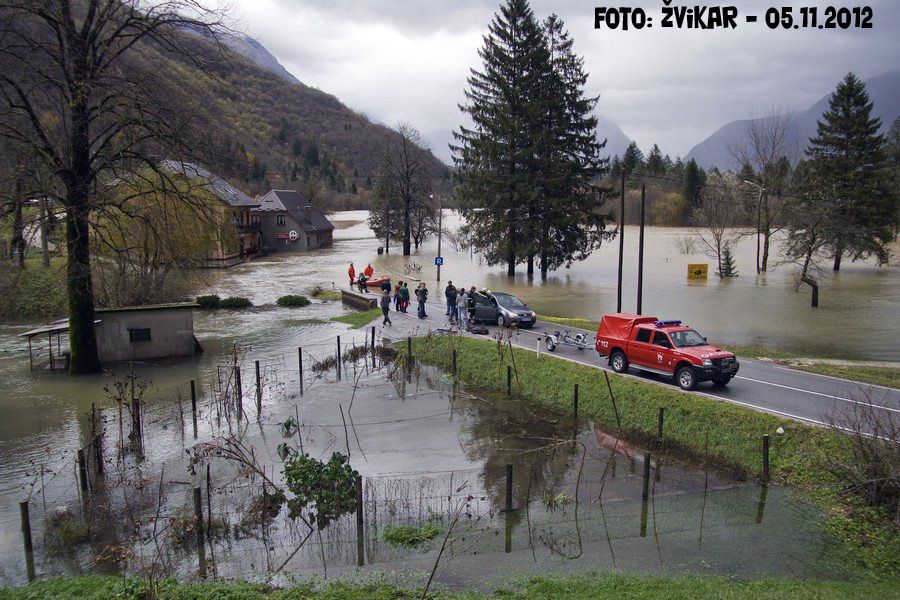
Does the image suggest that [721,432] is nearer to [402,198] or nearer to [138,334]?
[138,334]

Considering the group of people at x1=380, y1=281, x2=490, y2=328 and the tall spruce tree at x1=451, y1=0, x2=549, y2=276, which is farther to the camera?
the tall spruce tree at x1=451, y1=0, x2=549, y2=276

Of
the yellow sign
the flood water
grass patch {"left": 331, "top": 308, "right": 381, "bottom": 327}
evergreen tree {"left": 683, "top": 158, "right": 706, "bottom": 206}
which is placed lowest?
the flood water

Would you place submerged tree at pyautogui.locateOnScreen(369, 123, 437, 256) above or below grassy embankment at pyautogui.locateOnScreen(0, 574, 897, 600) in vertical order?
above

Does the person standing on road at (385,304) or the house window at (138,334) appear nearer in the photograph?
the house window at (138,334)

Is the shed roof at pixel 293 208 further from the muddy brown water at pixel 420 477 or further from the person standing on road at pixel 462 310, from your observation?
the person standing on road at pixel 462 310

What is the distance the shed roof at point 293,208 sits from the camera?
80250 mm

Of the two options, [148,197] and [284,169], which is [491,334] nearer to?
[148,197]

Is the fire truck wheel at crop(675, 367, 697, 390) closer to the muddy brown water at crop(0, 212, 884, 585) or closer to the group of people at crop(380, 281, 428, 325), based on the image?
the muddy brown water at crop(0, 212, 884, 585)

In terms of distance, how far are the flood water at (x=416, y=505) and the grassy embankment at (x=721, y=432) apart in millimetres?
565

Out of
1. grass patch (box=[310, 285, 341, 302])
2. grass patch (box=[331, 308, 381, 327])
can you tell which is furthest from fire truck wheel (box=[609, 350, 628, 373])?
grass patch (box=[310, 285, 341, 302])

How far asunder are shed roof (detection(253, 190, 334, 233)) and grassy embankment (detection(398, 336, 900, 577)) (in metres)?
64.0

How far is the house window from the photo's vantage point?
24594 mm

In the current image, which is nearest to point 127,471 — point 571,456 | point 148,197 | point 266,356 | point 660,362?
point 571,456

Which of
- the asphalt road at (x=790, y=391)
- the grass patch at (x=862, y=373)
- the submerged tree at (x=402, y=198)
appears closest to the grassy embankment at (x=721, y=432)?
the asphalt road at (x=790, y=391)
